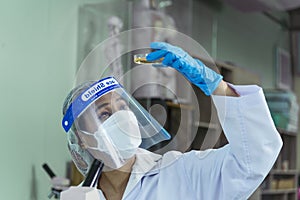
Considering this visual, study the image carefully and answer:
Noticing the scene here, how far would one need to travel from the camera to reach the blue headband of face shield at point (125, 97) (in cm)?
133

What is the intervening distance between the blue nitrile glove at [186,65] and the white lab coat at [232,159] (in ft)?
0.25

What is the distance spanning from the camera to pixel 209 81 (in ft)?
3.71

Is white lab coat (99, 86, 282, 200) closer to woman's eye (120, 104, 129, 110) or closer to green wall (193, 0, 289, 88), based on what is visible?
woman's eye (120, 104, 129, 110)

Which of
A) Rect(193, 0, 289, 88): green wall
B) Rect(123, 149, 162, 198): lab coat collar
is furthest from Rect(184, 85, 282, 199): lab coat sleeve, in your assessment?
Rect(193, 0, 289, 88): green wall

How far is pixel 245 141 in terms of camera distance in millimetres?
1188

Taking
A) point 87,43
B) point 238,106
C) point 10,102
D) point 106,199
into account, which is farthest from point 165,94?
point 238,106

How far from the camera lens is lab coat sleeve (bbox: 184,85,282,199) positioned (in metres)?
1.19

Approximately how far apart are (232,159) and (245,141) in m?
0.06

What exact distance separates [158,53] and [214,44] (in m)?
3.00

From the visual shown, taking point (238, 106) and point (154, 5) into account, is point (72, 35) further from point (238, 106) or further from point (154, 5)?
point (238, 106)

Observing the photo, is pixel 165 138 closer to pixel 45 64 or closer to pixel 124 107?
pixel 124 107

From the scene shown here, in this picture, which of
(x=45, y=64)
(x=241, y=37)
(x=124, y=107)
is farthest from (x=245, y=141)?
(x=241, y=37)

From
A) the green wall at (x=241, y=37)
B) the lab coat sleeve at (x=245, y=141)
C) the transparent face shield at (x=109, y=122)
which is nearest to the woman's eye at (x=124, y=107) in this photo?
the transparent face shield at (x=109, y=122)

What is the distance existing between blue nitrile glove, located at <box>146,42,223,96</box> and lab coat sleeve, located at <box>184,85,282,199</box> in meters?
0.07
